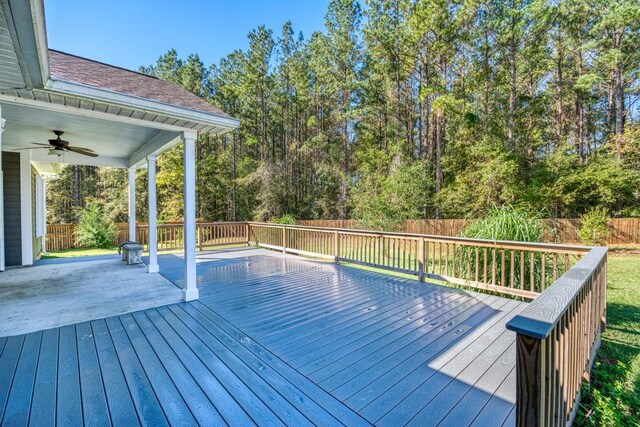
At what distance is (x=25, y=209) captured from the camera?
20.5 ft

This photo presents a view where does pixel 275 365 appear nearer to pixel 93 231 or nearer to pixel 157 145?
pixel 157 145

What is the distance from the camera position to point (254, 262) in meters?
6.97

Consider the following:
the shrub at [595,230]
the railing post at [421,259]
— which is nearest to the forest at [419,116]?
the shrub at [595,230]

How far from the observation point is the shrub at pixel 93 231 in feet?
36.2

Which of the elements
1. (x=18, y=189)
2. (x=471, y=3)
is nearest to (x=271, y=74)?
(x=471, y=3)

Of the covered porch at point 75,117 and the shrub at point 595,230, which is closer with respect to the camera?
the covered porch at point 75,117

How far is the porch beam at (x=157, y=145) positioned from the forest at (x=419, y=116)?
7986 millimetres

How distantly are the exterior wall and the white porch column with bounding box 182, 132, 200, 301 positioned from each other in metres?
5.01

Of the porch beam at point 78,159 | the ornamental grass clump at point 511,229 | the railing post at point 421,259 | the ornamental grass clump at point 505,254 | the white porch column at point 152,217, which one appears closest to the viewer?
the ornamental grass clump at point 505,254

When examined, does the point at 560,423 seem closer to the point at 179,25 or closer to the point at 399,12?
the point at 179,25

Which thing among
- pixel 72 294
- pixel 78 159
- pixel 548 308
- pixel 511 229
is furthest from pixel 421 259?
pixel 78 159

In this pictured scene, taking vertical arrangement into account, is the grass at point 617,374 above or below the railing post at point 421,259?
below

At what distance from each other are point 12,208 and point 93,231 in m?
5.46

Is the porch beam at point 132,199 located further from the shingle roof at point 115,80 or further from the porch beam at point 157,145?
the shingle roof at point 115,80
